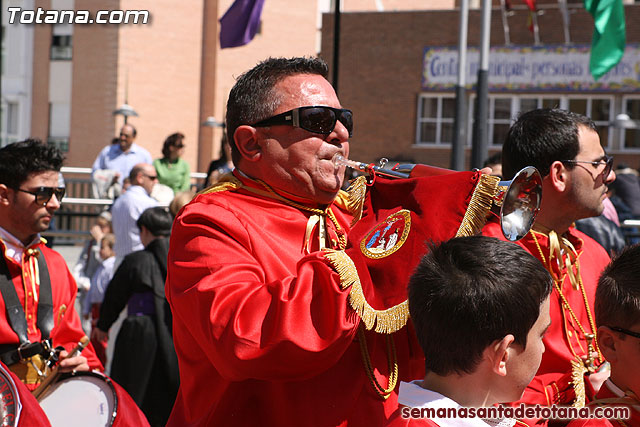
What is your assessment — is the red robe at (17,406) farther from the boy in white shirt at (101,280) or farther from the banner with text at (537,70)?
the banner with text at (537,70)

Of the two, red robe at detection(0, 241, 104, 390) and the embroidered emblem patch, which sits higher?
the embroidered emblem patch

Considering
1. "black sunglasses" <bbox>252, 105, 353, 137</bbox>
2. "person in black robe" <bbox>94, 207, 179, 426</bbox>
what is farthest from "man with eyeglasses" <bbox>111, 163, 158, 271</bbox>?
"black sunglasses" <bbox>252, 105, 353, 137</bbox>

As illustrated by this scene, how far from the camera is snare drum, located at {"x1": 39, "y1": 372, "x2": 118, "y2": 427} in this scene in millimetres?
3893

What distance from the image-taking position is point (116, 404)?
3.90 metres

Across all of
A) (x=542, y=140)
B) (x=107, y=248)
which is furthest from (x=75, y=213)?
(x=542, y=140)

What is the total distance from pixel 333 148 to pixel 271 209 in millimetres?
258

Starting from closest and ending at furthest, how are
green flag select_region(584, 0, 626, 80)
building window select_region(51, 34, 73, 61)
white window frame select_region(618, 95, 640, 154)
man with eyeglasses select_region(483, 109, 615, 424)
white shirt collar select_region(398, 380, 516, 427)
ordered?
white shirt collar select_region(398, 380, 516, 427)
man with eyeglasses select_region(483, 109, 615, 424)
green flag select_region(584, 0, 626, 80)
white window frame select_region(618, 95, 640, 154)
building window select_region(51, 34, 73, 61)

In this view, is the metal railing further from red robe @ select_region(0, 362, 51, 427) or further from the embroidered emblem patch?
the embroidered emblem patch

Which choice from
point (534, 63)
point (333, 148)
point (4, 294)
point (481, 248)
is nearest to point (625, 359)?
point (481, 248)

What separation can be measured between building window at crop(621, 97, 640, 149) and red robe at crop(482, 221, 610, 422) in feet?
75.0

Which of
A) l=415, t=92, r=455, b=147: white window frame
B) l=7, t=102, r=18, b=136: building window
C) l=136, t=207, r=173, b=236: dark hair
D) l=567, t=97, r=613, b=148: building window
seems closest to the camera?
l=136, t=207, r=173, b=236: dark hair

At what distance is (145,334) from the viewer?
19.5 feet

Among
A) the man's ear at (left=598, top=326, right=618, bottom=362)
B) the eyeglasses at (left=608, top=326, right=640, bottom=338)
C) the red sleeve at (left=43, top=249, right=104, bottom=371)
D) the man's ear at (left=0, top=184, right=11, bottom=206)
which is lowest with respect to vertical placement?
the red sleeve at (left=43, top=249, right=104, bottom=371)

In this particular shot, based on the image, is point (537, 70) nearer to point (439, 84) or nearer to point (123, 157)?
point (439, 84)
